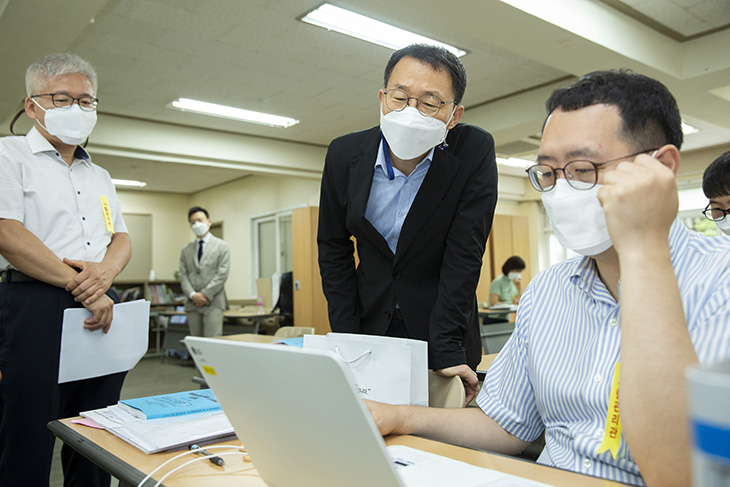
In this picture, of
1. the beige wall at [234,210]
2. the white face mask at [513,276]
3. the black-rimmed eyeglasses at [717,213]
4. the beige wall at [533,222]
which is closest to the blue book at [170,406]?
the black-rimmed eyeglasses at [717,213]

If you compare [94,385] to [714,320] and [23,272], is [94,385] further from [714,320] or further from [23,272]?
[714,320]

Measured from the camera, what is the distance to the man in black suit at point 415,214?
1.59 m

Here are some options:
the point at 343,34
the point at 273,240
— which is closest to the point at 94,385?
the point at 343,34

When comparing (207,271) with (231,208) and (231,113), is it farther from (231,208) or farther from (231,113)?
(231,208)

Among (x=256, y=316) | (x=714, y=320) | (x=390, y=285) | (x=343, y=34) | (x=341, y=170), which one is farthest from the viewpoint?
(x=256, y=316)

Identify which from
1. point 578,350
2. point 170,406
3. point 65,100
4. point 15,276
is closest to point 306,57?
point 65,100

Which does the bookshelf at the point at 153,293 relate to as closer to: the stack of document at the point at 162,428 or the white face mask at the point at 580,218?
the stack of document at the point at 162,428

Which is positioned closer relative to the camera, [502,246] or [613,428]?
[613,428]

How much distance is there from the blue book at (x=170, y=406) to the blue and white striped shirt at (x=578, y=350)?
0.64 m

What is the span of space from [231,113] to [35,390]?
555cm

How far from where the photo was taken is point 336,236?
184 cm

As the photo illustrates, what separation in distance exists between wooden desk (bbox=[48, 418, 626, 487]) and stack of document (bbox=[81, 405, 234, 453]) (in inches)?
0.7

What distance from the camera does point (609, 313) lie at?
0.99 metres

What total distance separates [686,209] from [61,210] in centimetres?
1009
